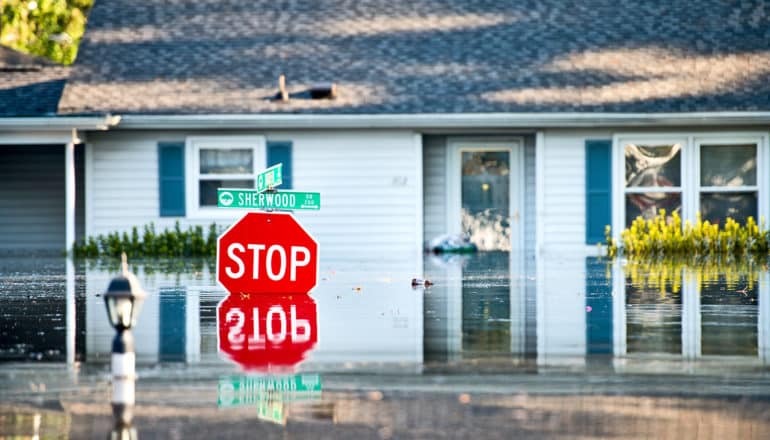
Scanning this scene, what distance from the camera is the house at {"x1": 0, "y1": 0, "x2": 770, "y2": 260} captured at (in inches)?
922

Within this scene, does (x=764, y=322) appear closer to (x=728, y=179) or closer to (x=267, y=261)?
(x=267, y=261)

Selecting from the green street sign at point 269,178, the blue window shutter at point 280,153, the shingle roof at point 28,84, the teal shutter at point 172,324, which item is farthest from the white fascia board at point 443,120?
the green street sign at point 269,178

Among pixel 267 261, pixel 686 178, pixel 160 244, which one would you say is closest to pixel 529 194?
pixel 686 178

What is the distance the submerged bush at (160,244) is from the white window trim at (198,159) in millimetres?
351

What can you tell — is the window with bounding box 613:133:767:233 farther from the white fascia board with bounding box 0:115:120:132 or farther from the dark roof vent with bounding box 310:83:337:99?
the white fascia board with bounding box 0:115:120:132

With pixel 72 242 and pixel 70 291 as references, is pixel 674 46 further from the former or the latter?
pixel 70 291

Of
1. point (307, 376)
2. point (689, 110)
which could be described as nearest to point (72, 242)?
point (689, 110)

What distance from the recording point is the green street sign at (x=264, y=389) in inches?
265

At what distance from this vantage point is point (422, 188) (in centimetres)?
2439

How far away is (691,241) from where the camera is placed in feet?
73.5

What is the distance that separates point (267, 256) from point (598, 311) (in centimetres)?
317

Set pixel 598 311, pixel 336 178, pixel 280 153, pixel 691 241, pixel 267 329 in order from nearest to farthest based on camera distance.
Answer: pixel 267 329, pixel 598 311, pixel 691 241, pixel 280 153, pixel 336 178

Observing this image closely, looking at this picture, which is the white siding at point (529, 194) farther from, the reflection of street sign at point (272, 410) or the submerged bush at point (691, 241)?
the reflection of street sign at point (272, 410)

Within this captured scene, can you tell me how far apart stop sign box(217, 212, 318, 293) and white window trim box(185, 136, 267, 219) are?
10990 mm
